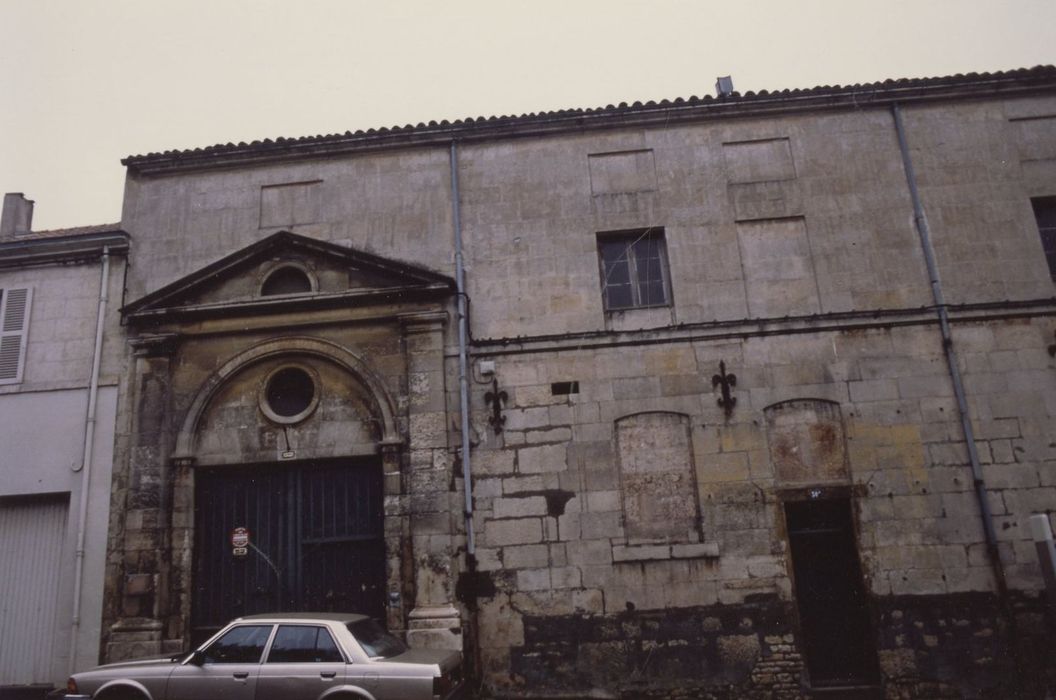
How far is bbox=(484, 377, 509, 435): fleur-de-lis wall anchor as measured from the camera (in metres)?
10.2

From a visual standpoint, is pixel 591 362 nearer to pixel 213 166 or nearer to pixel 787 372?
pixel 787 372

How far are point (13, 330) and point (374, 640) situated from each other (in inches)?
324

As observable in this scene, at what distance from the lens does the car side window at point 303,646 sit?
7246mm

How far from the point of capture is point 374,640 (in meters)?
7.59

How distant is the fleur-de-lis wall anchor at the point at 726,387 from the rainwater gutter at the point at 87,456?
30.2 feet

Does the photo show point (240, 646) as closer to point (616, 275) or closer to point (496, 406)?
point (496, 406)

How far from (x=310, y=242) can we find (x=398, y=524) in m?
4.47

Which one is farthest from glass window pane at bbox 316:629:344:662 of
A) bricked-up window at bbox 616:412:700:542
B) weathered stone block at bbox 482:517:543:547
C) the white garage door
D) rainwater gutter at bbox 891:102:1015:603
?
rainwater gutter at bbox 891:102:1015:603

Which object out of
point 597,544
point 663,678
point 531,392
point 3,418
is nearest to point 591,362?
point 531,392

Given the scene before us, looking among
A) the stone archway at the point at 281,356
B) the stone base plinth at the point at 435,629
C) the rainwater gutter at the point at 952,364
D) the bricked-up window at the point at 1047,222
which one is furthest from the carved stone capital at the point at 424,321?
the bricked-up window at the point at 1047,222

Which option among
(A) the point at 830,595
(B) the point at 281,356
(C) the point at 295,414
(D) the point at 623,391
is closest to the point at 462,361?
(D) the point at 623,391

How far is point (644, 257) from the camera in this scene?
35.8ft

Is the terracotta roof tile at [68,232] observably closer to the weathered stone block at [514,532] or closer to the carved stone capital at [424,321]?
the carved stone capital at [424,321]

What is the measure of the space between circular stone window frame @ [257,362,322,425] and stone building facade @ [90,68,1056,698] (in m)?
0.06
